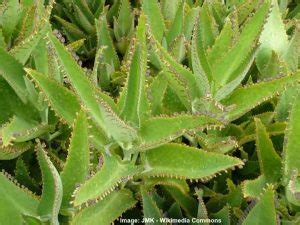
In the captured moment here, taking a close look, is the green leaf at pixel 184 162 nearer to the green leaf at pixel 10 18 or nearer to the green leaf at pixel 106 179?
the green leaf at pixel 106 179

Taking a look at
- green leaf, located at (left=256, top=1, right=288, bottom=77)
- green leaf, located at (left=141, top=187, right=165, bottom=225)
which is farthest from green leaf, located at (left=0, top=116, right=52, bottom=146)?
green leaf, located at (left=256, top=1, right=288, bottom=77)

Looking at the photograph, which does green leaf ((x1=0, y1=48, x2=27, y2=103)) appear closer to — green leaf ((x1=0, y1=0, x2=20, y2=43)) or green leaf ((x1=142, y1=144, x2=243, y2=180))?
green leaf ((x1=0, y1=0, x2=20, y2=43))

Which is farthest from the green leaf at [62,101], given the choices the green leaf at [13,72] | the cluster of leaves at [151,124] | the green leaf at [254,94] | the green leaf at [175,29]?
the green leaf at [175,29]

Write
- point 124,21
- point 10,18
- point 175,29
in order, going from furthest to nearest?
point 124,21 < point 175,29 < point 10,18

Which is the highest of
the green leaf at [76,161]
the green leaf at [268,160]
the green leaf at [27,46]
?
the green leaf at [27,46]

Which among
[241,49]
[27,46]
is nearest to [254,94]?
[241,49]

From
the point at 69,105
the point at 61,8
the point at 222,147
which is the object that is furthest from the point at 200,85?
the point at 61,8

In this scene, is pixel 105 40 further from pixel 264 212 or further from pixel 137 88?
pixel 264 212

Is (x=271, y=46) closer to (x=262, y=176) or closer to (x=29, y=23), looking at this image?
(x=262, y=176)
